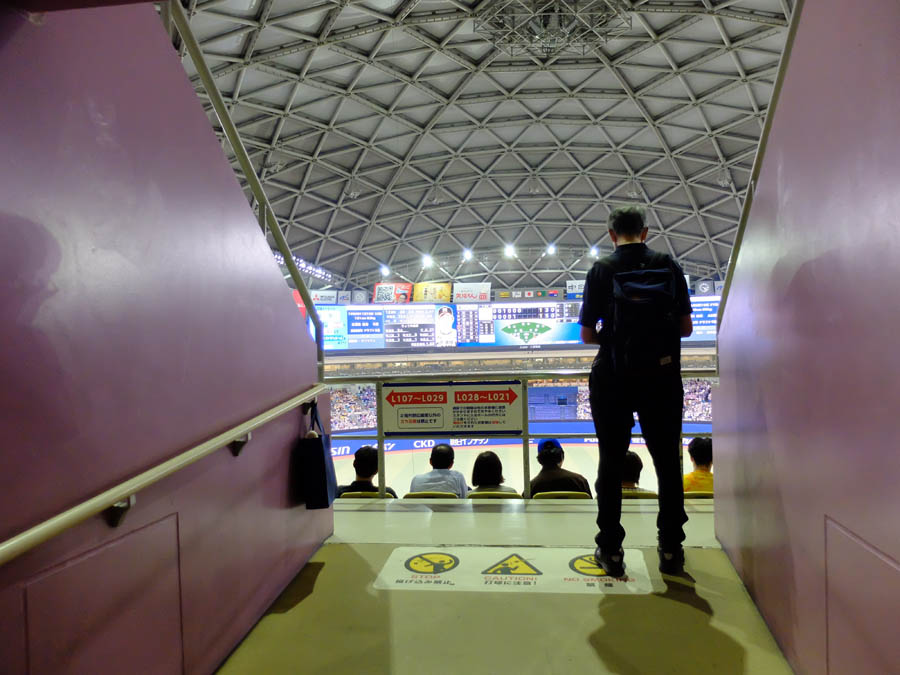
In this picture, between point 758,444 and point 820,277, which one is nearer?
point 820,277

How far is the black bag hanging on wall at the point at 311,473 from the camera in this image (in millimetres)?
2471

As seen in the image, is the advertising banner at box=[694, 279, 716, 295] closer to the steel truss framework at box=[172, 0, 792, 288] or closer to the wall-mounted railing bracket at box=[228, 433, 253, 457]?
the steel truss framework at box=[172, 0, 792, 288]

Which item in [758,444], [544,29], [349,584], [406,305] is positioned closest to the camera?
[758,444]

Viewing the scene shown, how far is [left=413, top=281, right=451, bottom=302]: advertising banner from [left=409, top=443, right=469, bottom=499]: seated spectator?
17409 mm

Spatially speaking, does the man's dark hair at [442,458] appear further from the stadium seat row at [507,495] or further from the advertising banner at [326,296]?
the advertising banner at [326,296]

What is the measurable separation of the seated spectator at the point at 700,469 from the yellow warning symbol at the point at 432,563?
1.93 m

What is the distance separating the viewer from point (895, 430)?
106cm

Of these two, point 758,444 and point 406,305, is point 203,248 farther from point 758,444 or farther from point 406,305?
point 406,305

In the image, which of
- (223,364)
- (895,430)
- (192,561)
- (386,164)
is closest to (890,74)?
(895,430)

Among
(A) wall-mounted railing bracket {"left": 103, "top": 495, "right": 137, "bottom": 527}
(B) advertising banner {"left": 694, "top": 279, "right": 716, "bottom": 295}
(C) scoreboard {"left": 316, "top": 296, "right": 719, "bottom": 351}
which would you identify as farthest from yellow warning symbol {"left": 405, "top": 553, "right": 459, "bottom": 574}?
(B) advertising banner {"left": 694, "top": 279, "right": 716, "bottom": 295}

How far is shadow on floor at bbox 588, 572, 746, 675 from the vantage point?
1682 millimetres

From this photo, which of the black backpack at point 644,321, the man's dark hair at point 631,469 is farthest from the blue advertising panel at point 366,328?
the black backpack at point 644,321

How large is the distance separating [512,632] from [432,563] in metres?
0.70

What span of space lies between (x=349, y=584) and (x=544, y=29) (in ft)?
47.3
